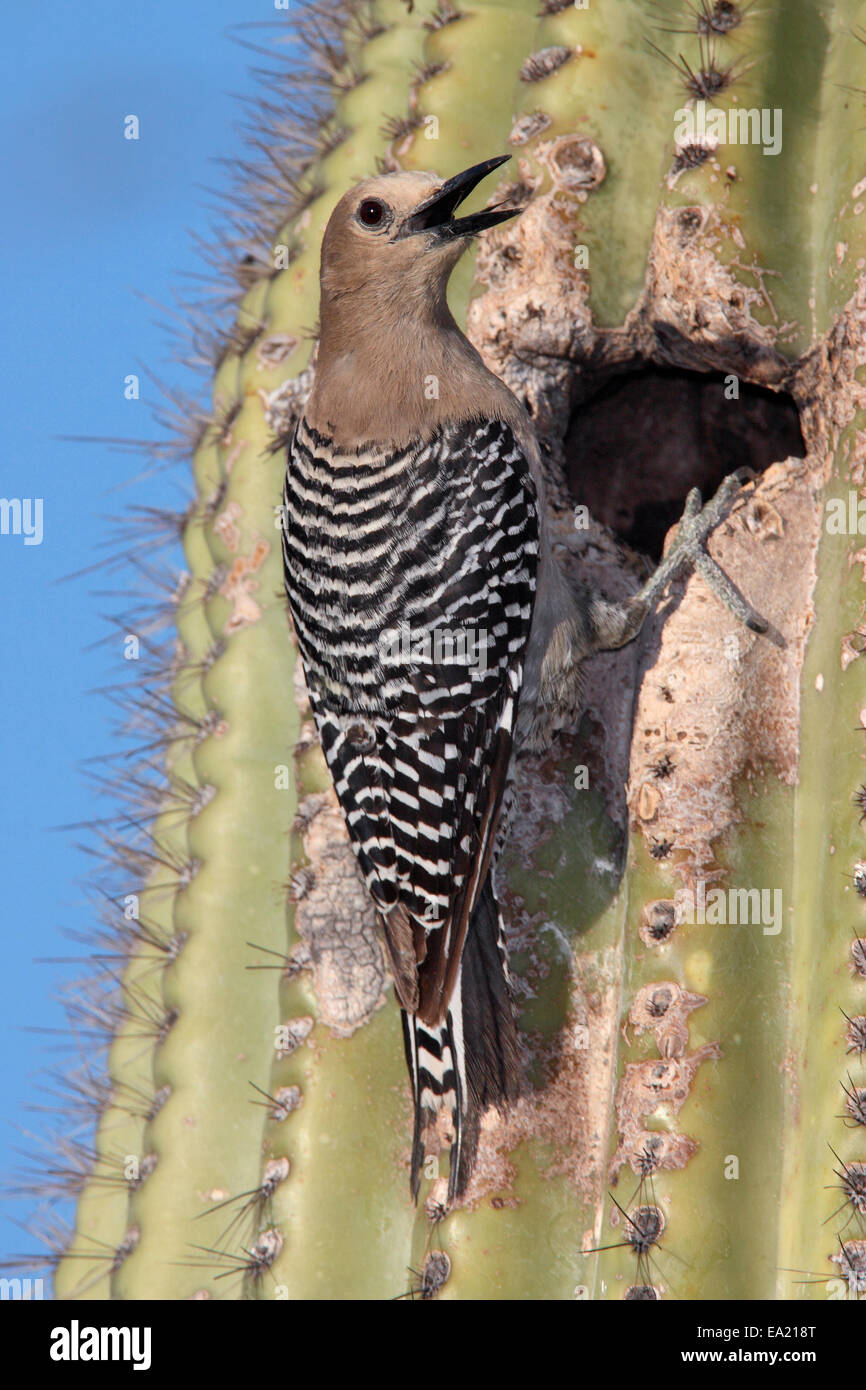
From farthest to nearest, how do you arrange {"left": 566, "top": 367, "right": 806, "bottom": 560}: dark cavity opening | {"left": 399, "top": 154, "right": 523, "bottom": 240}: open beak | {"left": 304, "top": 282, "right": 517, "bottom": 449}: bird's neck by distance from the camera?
{"left": 566, "top": 367, "right": 806, "bottom": 560}: dark cavity opening
{"left": 304, "top": 282, "right": 517, "bottom": 449}: bird's neck
{"left": 399, "top": 154, "right": 523, "bottom": 240}: open beak

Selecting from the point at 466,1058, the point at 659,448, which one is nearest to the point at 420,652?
the point at 466,1058

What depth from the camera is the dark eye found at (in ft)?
10.1

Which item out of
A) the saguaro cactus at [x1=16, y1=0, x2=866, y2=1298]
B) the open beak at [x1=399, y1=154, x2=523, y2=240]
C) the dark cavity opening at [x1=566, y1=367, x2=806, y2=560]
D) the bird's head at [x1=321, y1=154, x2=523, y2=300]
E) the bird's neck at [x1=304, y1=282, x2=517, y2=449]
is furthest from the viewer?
the dark cavity opening at [x1=566, y1=367, x2=806, y2=560]

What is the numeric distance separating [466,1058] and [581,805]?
23.4 inches

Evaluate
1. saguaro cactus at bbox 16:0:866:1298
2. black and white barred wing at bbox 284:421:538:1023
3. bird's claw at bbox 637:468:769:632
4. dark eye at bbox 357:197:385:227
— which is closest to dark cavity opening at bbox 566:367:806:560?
saguaro cactus at bbox 16:0:866:1298

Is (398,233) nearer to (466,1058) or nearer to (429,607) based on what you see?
(429,607)

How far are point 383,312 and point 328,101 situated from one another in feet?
2.18

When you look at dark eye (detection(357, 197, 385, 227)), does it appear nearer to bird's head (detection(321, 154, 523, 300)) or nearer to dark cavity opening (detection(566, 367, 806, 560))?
bird's head (detection(321, 154, 523, 300))

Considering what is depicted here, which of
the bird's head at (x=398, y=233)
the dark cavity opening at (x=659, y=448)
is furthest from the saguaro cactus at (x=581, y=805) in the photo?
the dark cavity opening at (x=659, y=448)

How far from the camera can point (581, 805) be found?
9.89ft

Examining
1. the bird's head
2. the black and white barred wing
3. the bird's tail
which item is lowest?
the bird's tail

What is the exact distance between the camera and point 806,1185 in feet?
8.21

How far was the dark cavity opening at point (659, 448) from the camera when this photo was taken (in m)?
3.74

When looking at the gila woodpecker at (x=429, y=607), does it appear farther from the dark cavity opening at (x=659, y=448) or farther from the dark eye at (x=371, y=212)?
the dark cavity opening at (x=659, y=448)
